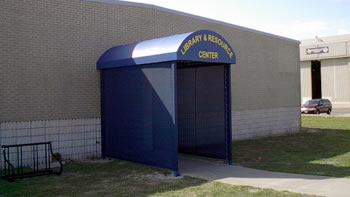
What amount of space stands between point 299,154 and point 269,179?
14.8ft

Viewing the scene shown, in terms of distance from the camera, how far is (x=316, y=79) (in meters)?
54.5

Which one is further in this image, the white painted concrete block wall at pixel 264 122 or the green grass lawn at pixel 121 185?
the white painted concrete block wall at pixel 264 122

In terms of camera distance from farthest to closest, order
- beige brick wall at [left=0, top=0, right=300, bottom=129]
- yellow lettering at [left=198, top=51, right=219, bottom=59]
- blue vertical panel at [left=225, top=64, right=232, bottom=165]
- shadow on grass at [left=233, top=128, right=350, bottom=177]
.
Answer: blue vertical panel at [left=225, top=64, right=232, bottom=165]
beige brick wall at [left=0, top=0, right=300, bottom=129]
shadow on grass at [left=233, top=128, right=350, bottom=177]
yellow lettering at [left=198, top=51, right=219, bottom=59]

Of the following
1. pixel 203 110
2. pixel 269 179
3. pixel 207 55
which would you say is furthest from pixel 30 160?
pixel 269 179

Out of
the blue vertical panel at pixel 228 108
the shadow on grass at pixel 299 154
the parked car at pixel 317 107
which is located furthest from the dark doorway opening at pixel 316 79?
the blue vertical panel at pixel 228 108

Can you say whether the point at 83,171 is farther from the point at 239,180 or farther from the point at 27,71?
the point at 239,180

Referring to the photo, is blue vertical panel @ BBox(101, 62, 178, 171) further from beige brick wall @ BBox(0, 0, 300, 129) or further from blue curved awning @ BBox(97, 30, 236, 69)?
beige brick wall @ BBox(0, 0, 300, 129)

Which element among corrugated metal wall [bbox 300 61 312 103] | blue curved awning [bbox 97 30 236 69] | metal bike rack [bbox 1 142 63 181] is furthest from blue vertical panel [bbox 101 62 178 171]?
corrugated metal wall [bbox 300 61 312 103]

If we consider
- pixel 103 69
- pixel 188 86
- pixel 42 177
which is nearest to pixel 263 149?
pixel 188 86

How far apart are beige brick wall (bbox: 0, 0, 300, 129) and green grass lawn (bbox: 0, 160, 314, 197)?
2.27m

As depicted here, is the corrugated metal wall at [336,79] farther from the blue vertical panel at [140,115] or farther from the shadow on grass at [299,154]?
the blue vertical panel at [140,115]

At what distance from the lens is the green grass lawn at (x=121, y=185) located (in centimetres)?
764

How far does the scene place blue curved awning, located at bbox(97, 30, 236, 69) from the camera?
9383 millimetres

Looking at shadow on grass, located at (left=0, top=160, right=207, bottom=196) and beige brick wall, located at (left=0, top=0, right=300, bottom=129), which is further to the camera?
beige brick wall, located at (left=0, top=0, right=300, bottom=129)
